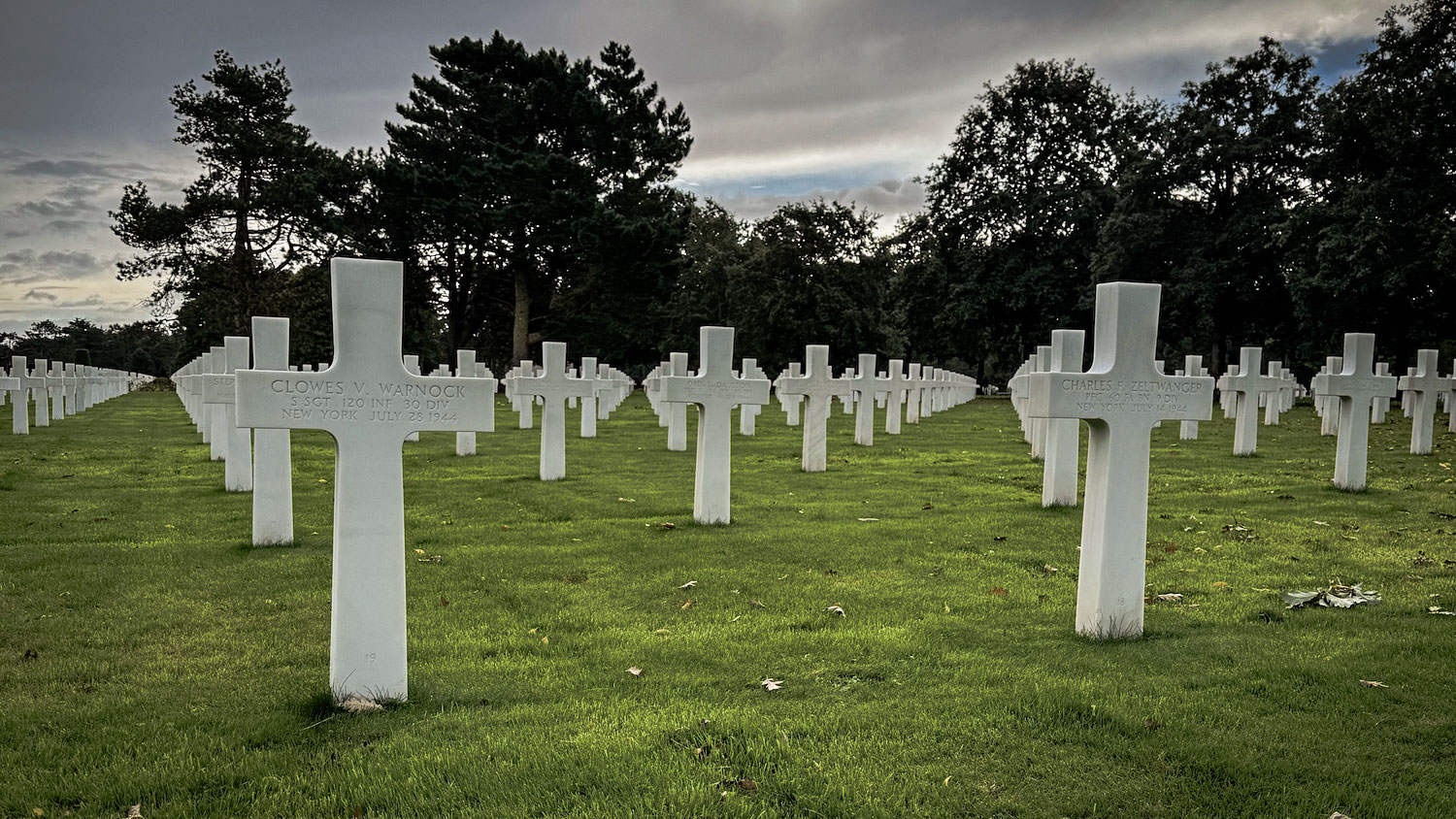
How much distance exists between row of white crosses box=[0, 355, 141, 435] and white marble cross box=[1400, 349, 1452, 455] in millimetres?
25849

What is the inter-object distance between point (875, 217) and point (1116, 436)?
48583 millimetres

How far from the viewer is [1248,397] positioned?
15242 millimetres

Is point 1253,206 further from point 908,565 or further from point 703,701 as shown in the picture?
point 703,701

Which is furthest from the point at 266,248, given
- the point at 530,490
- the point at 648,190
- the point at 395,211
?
the point at 530,490

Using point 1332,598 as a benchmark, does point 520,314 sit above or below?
above

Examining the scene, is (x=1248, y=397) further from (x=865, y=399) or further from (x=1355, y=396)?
(x=865, y=399)

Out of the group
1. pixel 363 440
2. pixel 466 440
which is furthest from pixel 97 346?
pixel 363 440

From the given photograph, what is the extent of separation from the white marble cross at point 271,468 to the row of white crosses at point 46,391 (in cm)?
1510

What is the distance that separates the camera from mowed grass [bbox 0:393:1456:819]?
316 centimetres

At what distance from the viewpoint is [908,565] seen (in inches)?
268

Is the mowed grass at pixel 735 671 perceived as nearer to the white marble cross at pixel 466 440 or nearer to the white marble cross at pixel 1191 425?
the white marble cross at pixel 466 440

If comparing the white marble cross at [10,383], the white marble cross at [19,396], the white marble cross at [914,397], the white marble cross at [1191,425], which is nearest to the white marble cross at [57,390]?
the white marble cross at [19,396]

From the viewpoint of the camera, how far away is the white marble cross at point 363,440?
3.89 metres

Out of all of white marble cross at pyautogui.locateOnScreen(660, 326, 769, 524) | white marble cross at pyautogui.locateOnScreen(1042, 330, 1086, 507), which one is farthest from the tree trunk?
white marble cross at pyautogui.locateOnScreen(1042, 330, 1086, 507)
